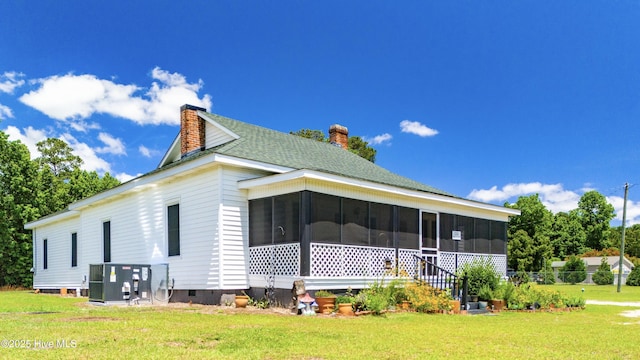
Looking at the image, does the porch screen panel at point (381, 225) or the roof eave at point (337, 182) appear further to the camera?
the porch screen panel at point (381, 225)

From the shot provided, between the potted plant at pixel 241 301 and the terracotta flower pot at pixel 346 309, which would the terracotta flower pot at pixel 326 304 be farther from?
the potted plant at pixel 241 301

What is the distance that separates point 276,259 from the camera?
15.5 meters

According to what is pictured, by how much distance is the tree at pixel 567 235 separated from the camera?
76.1m

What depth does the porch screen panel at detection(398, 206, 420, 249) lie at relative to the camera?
1816cm

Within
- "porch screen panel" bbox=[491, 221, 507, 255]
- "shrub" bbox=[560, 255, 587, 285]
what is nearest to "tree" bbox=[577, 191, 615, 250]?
"shrub" bbox=[560, 255, 587, 285]

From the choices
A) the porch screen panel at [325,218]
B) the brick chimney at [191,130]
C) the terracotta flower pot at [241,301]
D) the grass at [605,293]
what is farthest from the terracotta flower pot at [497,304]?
the brick chimney at [191,130]

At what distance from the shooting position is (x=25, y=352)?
716 cm

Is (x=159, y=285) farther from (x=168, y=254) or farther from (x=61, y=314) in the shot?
(x=61, y=314)

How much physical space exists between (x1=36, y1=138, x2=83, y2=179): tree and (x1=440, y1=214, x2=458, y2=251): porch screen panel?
3877 cm

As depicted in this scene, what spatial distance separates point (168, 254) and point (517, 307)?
37.1 feet

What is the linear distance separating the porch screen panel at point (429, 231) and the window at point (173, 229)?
27.8ft

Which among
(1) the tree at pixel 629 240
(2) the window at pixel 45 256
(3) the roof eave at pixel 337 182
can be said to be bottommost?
(1) the tree at pixel 629 240

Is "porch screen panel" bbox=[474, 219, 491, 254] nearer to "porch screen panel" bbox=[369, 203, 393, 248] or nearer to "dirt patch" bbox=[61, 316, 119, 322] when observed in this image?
"porch screen panel" bbox=[369, 203, 393, 248]

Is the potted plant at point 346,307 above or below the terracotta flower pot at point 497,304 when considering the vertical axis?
above
